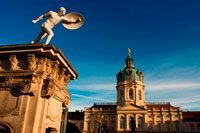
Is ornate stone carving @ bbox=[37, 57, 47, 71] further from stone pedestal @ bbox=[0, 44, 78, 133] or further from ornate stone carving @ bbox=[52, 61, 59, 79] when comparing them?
ornate stone carving @ bbox=[52, 61, 59, 79]

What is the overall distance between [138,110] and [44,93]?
62.3 metres

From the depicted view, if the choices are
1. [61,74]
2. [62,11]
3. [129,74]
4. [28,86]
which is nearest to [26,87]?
[28,86]

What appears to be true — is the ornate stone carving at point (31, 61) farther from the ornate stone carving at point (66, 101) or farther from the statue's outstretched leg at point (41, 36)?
the ornate stone carving at point (66, 101)

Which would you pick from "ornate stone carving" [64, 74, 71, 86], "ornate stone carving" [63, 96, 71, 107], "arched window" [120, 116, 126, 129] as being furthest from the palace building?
"ornate stone carving" [64, 74, 71, 86]

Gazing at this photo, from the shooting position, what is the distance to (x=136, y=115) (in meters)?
65.1

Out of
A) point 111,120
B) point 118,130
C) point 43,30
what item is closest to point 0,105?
point 43,30

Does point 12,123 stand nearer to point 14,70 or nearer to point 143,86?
point 14,70

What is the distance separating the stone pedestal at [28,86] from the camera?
21.6 feet

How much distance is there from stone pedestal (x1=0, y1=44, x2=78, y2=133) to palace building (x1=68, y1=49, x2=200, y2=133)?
2280 inches

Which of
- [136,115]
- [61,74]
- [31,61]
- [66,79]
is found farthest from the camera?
[136,115]

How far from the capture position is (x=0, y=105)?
693 cm

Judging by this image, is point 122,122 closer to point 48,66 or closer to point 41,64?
point 48,66

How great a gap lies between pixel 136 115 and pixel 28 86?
206 feet

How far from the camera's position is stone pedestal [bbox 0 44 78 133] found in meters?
6.57
